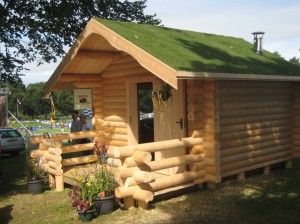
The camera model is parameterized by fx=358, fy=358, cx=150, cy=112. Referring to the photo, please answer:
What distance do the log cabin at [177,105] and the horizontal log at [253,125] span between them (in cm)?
2

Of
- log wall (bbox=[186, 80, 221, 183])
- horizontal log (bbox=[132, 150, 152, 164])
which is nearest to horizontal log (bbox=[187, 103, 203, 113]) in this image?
log wall (bbox=[186, 80, 221, 183])

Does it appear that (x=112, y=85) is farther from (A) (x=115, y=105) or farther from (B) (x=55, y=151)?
(B) (x=55, y=151)

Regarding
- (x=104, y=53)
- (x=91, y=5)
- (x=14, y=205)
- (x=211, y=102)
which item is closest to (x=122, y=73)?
(x=104, y=53)

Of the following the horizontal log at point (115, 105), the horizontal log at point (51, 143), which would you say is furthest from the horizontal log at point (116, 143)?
the horizontal log at point (51, 143)

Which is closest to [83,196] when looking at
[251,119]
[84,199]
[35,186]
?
[84,199]

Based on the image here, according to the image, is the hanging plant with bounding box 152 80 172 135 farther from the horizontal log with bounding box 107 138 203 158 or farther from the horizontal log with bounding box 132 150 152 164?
the horizontal log with bounding box 132 150 152 164

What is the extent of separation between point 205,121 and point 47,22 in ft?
35.4

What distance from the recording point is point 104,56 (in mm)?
9383

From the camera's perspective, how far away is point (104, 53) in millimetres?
9398

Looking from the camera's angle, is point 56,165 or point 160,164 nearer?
point 160,164

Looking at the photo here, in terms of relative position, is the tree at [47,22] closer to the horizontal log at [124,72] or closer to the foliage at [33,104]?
the horizontal log at [124,72]

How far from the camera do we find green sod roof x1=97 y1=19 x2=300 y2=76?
24.9 ft

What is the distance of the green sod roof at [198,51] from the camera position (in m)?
7.59

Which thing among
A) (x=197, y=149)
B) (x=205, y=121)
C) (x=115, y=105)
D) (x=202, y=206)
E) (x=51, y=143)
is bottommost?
(x=202, y=206)
